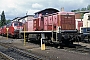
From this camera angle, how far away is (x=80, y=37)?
726 inches

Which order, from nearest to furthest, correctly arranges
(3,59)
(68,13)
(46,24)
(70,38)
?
1. (3,59)
2. (70,38)
3. (68,13)
4. (46,24)

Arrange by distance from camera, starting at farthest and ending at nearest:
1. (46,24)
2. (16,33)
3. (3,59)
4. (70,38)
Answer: (16,33)
(46,24)
(70,38)
(3,59)

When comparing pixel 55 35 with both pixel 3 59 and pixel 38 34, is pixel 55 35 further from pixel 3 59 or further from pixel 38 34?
pixel 3 59

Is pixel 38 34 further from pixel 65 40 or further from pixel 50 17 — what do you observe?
pixel 65 40

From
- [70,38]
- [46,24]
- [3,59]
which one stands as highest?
[46,24]

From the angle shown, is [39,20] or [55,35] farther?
[39,20]

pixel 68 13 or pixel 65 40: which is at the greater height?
pixel 68 13

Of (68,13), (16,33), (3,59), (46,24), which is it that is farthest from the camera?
(16,33)

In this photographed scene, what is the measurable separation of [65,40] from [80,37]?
4.52 feet

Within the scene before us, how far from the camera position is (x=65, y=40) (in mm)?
18641

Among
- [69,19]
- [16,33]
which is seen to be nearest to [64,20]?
[69,19]

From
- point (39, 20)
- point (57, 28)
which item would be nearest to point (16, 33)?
point (39, 20)

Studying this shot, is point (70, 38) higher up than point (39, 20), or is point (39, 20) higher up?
point (39, 20)

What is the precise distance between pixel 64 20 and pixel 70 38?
6.51 feet
